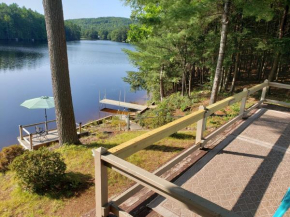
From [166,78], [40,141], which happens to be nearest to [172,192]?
[40,141]

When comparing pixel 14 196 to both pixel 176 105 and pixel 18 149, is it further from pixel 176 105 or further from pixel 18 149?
pixel 176 105

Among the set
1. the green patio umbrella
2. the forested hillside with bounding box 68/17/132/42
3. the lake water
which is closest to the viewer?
the green patio umbrella

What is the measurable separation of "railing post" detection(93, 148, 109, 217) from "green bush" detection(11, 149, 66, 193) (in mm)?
2030

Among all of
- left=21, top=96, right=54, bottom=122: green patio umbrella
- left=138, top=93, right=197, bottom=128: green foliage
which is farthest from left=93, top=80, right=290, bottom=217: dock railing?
left=21, top=96, right=54, bottom=122: green patio umbrella

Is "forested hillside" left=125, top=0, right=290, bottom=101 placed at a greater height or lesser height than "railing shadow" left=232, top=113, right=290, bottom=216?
greater

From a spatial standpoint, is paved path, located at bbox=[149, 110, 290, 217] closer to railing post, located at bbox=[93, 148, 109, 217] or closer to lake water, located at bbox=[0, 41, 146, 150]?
railing post, located at bbox=[93, 148, 109, 217]

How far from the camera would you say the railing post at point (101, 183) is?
2.04 meters

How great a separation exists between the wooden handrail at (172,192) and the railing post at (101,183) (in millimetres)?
66

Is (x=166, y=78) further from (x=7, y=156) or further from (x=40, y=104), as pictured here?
(x=7, y=156)

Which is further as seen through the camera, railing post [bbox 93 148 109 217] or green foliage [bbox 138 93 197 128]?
green foliage [bbox 138 93 197 128]

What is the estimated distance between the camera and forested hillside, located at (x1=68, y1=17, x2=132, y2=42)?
366 ft

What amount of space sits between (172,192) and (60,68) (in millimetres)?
5244

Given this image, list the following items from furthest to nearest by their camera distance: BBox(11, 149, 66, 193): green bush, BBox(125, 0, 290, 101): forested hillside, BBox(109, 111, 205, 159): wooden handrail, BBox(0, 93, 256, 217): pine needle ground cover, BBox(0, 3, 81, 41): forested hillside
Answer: BBox(0, 3, 81, 41): forested hillside < BBox(125, 0, 290, 101): forested hillside < BBox(11, 149, 66, 193): green bush < BBox(0, 93, 256, 217): pine needle ground cover < BBox(109, 111, 205, 159): wooden handrail

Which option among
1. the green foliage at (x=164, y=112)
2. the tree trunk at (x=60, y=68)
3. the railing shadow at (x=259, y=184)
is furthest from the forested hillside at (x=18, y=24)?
the railing shadow at (x=259, y=184)
